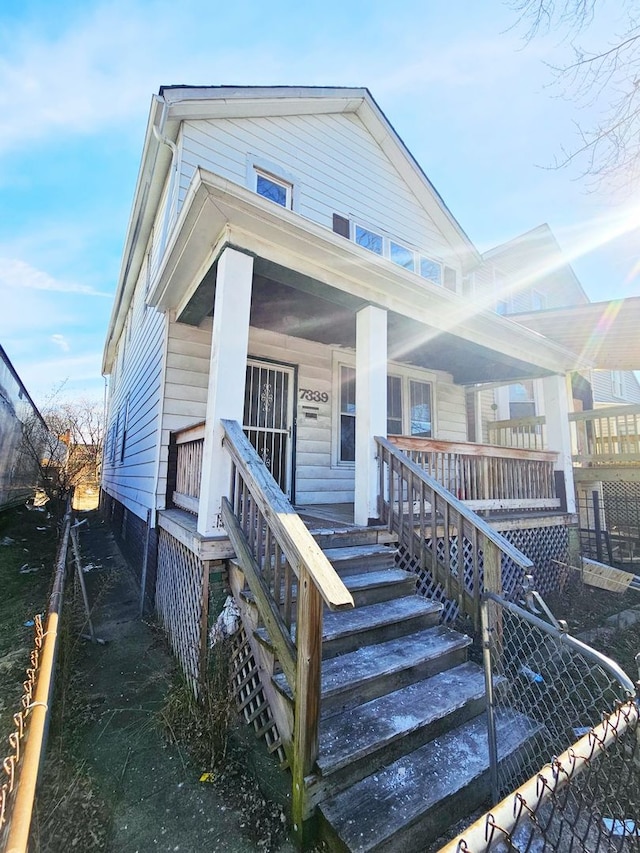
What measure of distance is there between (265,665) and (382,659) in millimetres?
788

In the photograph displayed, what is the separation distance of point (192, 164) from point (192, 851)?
675 cm

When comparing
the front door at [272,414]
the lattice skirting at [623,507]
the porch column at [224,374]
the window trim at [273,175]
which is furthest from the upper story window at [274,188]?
the lattice skirting at [623,507]

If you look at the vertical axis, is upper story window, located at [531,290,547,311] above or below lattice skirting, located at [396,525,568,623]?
above

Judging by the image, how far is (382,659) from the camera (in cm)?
266

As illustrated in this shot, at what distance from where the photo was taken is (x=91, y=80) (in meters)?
5.39

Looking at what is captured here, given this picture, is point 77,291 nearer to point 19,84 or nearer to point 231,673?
point 19,84

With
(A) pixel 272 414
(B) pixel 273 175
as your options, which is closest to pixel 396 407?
(A) pixel 272 414

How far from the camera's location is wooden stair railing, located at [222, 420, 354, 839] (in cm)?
191

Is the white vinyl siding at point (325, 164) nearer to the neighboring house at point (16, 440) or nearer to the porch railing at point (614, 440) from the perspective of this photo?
the porch railing at point (614, 440)

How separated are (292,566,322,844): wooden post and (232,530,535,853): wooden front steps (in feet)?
0.24

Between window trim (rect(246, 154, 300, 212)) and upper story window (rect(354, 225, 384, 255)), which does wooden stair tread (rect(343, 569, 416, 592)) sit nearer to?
window trim (rect(246, 154, 300, 212))

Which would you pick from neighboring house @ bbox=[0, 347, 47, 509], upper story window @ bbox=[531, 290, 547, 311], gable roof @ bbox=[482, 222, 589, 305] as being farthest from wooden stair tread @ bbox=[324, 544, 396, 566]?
upper story window @ bbox=[531, 290, 547, 311]

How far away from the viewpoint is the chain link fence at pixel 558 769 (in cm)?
105

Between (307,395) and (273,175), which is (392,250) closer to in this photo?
(273,175)
